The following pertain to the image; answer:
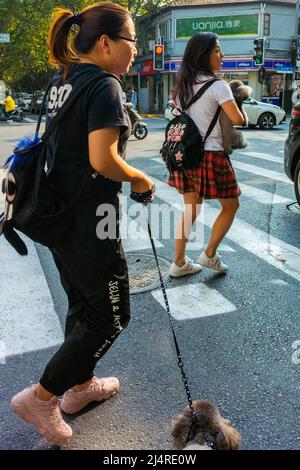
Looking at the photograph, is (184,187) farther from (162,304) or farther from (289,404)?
(289,404)

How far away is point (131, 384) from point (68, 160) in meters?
1.40

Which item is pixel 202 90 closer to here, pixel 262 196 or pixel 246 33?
pixel 262 196

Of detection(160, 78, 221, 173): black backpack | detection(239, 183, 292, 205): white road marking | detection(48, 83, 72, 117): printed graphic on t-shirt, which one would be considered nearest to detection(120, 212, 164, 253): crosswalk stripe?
detection(160, 78, 221, 173): black backpack

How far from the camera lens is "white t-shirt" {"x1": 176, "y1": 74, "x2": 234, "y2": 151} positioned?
377cm

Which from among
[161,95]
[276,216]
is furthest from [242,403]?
[161,95]

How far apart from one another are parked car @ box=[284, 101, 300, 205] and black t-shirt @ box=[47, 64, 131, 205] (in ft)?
15.1

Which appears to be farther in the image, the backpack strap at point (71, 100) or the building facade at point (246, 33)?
the building facade at point (246, 33)

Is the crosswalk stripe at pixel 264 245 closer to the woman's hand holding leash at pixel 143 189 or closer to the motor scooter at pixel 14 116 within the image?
the woman's hand holding leash at pixel 143 189

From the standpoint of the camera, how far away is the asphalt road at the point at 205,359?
8.07ft

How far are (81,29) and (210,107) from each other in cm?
187

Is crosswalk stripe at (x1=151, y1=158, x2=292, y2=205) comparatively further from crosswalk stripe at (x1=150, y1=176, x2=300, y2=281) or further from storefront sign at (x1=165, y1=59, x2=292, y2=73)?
storefront sign at (x1=165, y1=59, x2=292, y2=73)

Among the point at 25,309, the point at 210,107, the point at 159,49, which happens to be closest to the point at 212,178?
the point at 210,107

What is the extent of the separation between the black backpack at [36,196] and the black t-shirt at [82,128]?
1.4 inches

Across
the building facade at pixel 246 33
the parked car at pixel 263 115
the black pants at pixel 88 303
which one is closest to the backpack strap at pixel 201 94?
the black pants at pixel 88 303
